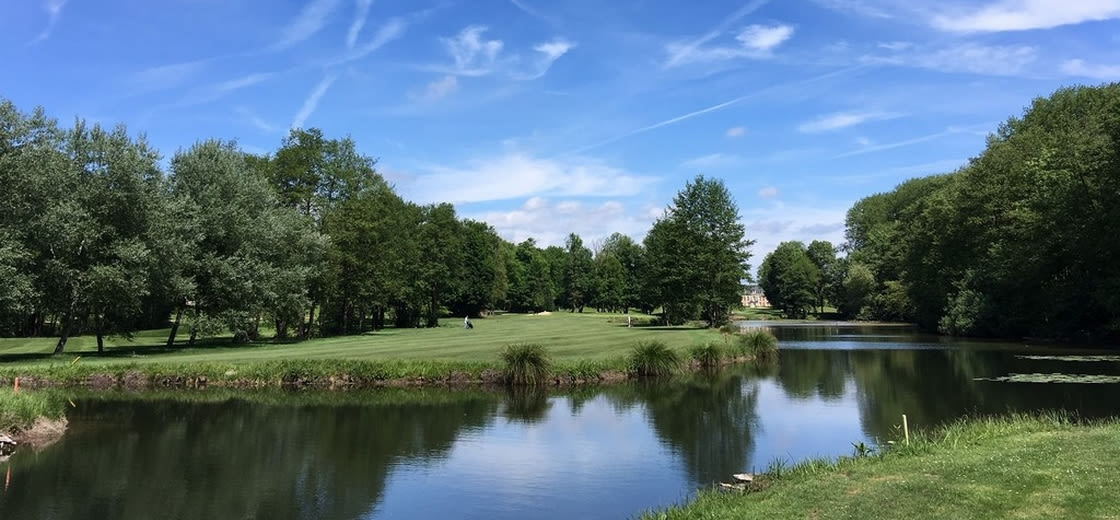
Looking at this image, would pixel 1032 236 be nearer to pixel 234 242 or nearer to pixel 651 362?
pixel 651 362

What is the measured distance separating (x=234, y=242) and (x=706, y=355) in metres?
27.7

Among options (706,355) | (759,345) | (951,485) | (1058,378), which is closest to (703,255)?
(759,345)

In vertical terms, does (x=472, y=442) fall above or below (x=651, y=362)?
below

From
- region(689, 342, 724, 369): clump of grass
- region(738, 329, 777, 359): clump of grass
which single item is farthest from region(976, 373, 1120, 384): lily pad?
region(738, 329, 777, 359): clump of grass

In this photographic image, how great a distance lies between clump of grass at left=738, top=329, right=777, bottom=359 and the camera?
40.9 metres

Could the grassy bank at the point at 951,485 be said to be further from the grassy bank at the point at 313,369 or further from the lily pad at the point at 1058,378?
the grassy bank at the point at 313,369

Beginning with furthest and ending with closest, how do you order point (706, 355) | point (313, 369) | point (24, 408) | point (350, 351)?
point (706, 355), point (350, 351), point (313, 369), point (24, 408)

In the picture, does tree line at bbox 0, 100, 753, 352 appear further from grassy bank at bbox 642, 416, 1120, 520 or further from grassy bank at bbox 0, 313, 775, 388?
grassy bank at bbox 642, 416, 1120, 520

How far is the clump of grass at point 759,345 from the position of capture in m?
40.9

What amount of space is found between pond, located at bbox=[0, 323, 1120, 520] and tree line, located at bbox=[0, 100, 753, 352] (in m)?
10.8

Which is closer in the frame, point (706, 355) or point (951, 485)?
point (951, 485)

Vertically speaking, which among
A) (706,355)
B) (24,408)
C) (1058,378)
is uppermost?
(24,408)

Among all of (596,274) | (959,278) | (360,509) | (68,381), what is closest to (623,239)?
(596,274)

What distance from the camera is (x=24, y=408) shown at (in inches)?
712
